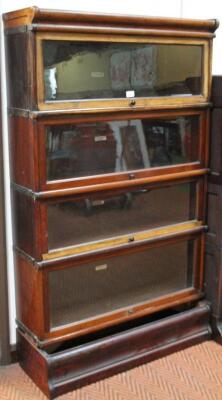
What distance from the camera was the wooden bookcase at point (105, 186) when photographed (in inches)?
74.2

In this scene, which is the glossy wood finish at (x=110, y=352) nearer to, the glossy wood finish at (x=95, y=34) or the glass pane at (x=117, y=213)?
the glass pane at (x=117, y=213)

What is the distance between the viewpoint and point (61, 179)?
1.95m

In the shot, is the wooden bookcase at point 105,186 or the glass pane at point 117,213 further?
the glass pane at point 117,213

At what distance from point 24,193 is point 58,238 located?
217 millimetres

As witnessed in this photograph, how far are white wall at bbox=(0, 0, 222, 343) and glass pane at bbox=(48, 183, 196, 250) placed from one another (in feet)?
0.88

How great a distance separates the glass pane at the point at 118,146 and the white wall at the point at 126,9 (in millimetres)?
265

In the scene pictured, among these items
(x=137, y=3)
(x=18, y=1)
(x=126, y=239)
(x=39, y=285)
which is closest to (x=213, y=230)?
(x=126, y=239)

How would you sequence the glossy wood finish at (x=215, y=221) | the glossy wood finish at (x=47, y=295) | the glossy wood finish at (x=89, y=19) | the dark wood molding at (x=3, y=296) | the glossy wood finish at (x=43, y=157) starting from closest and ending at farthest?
the glossy wood finish at (x=89, y=19), the glossy wood finish at (x=43, y=157), the glossy wood finish at (x=47, y=295), the dark wood molding at (x=3, y=296), the glossy wood finish at (x=215, y=221)

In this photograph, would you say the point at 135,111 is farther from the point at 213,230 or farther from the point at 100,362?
the point at 100,362

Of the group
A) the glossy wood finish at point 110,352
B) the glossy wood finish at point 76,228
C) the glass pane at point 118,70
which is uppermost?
the glass pane at point 118,70

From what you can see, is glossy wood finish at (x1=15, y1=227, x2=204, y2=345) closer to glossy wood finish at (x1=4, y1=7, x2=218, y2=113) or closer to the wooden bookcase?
the wooden bookcase

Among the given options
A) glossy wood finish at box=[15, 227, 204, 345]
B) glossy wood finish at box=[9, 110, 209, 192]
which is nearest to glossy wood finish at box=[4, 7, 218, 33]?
glossy wood finish at box=[9, 110, 209, 192]

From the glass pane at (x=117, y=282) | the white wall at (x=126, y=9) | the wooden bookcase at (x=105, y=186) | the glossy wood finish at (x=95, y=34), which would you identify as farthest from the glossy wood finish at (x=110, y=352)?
the glossy wood finish at (x=95, y=34)

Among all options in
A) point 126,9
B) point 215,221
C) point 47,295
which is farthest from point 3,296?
point 126,9
